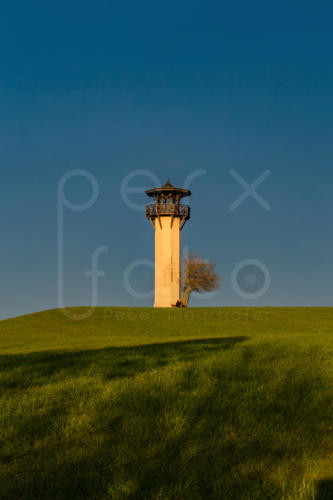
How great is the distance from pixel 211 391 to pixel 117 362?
11.0 ft

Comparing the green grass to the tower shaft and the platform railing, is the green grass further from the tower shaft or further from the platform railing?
the platform railing

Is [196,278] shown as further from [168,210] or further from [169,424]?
[169,424]

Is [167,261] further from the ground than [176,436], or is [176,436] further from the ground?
[167,261]

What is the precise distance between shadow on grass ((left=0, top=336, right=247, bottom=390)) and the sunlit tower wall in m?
50.1

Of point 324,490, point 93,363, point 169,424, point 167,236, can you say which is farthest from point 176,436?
point 167,236

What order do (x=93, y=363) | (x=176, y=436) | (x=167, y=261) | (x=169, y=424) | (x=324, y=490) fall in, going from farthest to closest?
(x=167, y=261) → (x=93, y=363) → (x=169, y=424) → (x=176, y=436) → (x=324, y=490)

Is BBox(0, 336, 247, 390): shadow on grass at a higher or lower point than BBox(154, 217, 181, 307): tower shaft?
lower

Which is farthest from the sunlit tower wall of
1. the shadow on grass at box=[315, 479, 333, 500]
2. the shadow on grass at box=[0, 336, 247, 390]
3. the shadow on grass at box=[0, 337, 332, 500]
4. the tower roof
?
the shadow on grass at box=[315, 479, 333, 500]

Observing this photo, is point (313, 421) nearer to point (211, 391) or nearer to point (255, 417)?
point (255, 417)

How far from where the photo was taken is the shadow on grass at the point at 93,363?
1112 cm

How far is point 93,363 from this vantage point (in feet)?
40.1

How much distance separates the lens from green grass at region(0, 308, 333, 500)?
6.52m

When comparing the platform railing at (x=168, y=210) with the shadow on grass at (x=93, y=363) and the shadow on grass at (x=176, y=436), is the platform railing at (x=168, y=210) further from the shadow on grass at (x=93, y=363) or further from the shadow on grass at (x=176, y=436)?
the shadow on grass at (x=176, y=436)

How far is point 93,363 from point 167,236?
54.6m
